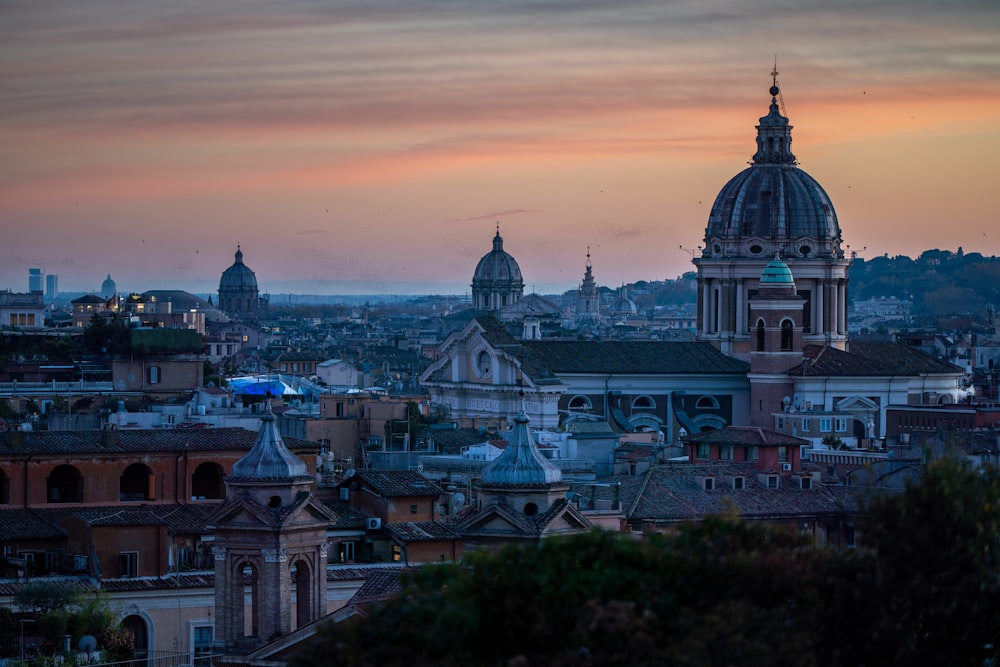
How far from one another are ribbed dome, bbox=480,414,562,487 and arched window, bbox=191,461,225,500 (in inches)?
461

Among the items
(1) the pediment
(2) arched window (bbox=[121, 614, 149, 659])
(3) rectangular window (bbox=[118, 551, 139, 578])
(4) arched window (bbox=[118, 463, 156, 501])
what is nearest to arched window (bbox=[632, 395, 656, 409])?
(1) the pediment

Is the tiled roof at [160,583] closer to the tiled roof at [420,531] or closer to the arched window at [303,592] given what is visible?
the tiled roof at [420,531]

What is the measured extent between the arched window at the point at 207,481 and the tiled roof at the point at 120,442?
0.29 metres

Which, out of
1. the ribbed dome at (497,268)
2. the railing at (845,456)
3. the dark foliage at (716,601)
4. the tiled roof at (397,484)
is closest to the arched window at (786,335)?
the railing at (845,456)

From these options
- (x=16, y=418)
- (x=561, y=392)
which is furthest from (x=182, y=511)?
(x=561, y=392)

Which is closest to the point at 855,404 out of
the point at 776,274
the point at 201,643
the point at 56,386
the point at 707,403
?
the point at 707,403

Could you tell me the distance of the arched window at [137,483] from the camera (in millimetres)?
46656

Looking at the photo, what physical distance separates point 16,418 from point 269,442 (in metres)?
32.6

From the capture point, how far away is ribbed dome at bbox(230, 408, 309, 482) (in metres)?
36.2

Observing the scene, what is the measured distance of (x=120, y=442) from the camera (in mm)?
47125

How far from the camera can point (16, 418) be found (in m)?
68.2

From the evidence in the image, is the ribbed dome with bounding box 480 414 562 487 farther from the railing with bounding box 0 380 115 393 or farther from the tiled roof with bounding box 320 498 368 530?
the railing with bounding box 0 380 115 393

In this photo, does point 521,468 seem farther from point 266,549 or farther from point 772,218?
point 772,218

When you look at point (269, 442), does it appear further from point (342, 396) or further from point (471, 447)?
point (342, 396)
